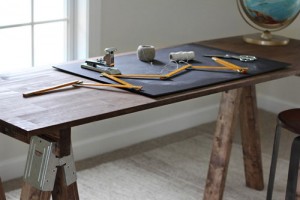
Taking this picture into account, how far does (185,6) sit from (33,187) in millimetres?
2209

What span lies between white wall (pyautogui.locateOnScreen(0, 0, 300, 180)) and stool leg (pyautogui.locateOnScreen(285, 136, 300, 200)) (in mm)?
1381

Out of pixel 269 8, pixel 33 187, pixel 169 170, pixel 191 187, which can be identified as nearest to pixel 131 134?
pixel 169 170

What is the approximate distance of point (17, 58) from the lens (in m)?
A: 3.39

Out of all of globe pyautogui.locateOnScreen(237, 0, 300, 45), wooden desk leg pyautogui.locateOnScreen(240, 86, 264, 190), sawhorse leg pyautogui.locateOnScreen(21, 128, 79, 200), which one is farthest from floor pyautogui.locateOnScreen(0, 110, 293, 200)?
sawhorse leg pyautogui.locateOnScreen(21, 128, 79, 200)

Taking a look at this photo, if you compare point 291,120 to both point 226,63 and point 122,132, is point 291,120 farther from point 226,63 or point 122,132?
point 122,132

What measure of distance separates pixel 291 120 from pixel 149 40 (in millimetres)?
1402

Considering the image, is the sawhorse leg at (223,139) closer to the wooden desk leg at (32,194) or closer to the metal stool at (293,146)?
the metal stool at (293,146)

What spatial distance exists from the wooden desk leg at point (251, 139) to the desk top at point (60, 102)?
56cm

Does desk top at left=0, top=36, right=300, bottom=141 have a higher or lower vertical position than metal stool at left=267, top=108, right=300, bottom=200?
higher

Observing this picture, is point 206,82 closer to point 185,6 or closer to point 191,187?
point 191,187

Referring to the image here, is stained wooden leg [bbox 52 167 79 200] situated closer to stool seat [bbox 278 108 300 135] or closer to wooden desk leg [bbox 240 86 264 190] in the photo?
stool seat [bbox 278 108 300 135]

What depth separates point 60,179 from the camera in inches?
81.2

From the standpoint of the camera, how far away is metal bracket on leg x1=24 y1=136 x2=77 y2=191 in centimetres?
200

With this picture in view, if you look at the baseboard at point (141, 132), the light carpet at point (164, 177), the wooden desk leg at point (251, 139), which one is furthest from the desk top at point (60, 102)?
the baseboard at point (141, 132)
